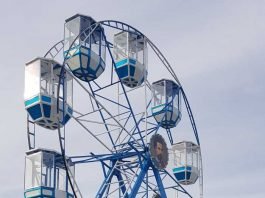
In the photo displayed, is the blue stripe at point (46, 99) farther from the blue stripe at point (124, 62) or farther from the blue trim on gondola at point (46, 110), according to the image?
the blue stripe at point (124, 62)

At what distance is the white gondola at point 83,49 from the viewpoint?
3199 centimetres

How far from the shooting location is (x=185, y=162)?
38375 mm

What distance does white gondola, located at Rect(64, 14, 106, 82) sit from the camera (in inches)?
1259

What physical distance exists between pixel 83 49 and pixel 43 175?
5.77 metres

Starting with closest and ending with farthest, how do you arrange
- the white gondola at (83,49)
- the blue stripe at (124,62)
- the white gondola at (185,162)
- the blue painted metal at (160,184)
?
the white gondola at (83,49) < the blue painted metal at (160,184) < the blue stripe at (124,62) < the white gondola at (185,162)

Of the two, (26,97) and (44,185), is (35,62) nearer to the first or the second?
(26,97)

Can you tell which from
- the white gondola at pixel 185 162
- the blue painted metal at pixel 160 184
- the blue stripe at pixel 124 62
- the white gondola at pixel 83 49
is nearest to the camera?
the white gondola at pixel 83 49

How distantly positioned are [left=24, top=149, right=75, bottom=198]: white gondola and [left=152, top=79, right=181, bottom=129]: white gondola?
25.7 ft

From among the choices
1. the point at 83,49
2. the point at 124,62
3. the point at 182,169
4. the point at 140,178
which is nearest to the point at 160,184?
the point at 140,178

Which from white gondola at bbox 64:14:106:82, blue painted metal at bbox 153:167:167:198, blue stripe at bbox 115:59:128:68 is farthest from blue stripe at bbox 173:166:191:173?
white gondola at bbox 64:14:106:82

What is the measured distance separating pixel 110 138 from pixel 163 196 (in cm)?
367

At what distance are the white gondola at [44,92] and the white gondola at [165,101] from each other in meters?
8.00

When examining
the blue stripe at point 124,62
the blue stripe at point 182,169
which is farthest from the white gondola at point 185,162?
the blue stripe at point 124,62

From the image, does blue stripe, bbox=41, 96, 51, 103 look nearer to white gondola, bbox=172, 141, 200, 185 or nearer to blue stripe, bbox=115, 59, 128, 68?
blue stripe, bbox=115, 59, 128, 68
